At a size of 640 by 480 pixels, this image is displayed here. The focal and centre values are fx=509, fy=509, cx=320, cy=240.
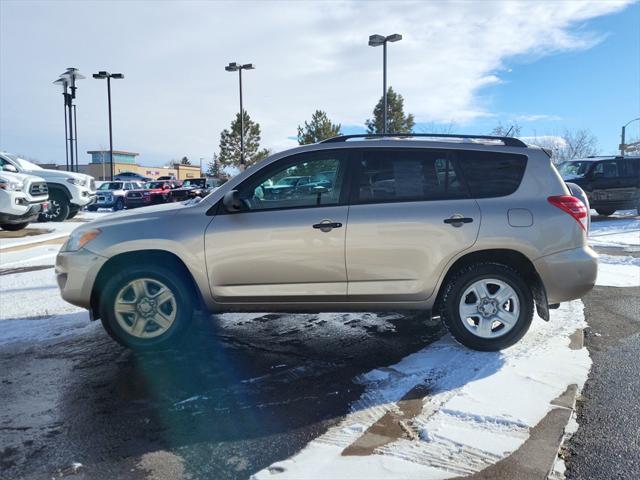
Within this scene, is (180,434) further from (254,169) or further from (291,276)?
(254,169)

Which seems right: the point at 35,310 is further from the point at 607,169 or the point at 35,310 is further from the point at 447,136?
the point at 607,169

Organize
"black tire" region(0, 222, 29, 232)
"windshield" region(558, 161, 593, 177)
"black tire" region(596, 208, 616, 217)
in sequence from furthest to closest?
"black tire" region(596, 208, 616, 217), "windshield" region(558, 161, 593, 177), "black tire" region(0, 222, 29, 232)

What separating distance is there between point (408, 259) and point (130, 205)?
24318mm

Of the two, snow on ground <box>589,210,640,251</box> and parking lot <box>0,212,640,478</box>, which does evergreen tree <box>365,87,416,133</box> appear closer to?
snow on ground <box>589,210,640,251</box>

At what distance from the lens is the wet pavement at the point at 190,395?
Result: 2.79m

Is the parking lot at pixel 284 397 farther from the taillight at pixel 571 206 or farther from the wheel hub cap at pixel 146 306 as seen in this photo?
the taillight at pixel 571 206

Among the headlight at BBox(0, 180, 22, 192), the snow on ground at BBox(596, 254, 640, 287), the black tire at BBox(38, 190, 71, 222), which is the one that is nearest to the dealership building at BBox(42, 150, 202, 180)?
the black tire at BBox(38, 190, 71, 222)

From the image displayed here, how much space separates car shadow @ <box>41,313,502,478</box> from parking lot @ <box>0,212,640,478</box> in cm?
1

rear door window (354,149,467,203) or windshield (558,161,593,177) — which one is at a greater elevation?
windshield (558,161,593,177)

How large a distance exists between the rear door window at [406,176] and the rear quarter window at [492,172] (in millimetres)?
104

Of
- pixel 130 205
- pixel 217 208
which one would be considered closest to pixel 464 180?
pixel 217 208

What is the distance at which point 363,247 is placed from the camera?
4.14m

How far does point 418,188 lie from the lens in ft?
14.1

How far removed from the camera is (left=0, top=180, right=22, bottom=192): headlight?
11.4m
